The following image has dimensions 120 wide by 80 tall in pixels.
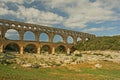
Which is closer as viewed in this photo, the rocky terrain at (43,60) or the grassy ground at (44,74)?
Answer: the grassy ground at (44,74)

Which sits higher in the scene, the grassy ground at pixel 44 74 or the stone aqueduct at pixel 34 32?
the stone aqueduct at pixel 34 32

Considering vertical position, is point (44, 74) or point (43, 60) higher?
point (43, 60)

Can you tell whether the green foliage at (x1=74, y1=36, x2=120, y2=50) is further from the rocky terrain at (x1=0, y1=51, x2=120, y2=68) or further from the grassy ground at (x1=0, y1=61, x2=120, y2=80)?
the grassy ground at (x1=0, y1=61, x2=120, y2=80)

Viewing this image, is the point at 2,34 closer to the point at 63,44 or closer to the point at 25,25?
the point at 25,25

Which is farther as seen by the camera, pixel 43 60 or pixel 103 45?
pixel 103 45

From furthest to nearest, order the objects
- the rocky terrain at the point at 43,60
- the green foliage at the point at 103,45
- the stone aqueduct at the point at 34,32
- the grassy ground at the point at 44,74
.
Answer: the green foliage at the point at 103,45 → the stone aqueduct at the point at 34,32 → the rocky terrain at the point at 43,60 → the grassy ground at the point at 44,74

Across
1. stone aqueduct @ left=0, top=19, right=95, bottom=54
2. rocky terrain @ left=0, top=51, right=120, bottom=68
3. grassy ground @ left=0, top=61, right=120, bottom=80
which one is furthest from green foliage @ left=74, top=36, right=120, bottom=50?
grassy ground @ left=0, top=61, right=120, bottom=80

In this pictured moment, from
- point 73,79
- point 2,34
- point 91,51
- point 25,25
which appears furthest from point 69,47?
point 73,79

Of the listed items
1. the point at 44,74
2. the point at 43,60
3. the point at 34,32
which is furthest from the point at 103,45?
the point at 44,74

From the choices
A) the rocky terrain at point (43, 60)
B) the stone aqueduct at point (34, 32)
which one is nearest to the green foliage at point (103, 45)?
the stone aqueduct at point (34, 32)

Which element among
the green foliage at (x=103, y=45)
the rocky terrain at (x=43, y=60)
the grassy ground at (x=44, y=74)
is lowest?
the grassy ground at (x=44, y=74)

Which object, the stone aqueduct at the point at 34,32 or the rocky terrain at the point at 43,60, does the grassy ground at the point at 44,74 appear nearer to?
the rocky terrain at the point at 43,60

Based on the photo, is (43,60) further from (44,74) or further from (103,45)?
(103,45)

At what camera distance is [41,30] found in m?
77.7
